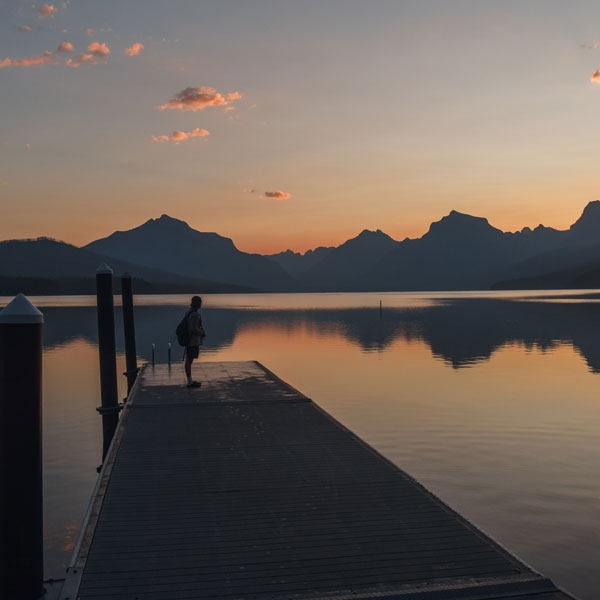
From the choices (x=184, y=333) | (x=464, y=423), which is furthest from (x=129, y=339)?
(x=464, y=423)

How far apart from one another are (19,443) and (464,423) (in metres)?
13.7

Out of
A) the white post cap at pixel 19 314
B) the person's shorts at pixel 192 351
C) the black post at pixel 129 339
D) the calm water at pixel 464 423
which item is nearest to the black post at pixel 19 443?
the white post cap at pixel 19 314

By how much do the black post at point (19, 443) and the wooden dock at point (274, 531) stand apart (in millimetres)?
486

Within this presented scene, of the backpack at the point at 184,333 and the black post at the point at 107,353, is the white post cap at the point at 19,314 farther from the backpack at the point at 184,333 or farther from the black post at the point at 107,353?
the black post at the point at 107,353

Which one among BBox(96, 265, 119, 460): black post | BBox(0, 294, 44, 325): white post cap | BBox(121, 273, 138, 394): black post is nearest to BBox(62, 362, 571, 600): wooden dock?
BBox(0, 294, 44, 325): white post cap

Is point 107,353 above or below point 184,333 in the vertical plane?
below

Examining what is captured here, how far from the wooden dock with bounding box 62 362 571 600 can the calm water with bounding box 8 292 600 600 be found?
6.15 feet

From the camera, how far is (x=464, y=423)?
17.3 metres

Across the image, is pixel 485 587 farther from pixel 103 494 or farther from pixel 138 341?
pixel 138 341

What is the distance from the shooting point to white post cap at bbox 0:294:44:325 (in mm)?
5613

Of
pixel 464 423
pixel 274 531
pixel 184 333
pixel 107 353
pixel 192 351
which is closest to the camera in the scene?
pixel 274 531

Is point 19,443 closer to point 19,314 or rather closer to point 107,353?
point 19,314

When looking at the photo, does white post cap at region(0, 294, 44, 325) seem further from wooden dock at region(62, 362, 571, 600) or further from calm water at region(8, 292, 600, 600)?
calm water at region(8, 292, 600, 600)

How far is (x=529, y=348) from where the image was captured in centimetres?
3628
